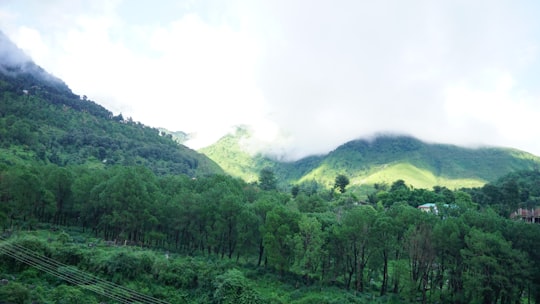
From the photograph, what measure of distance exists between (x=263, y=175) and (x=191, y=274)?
121 m

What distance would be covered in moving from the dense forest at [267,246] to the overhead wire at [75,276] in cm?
97

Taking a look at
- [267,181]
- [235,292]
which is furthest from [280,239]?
[267,181]

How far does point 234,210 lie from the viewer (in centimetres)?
6159

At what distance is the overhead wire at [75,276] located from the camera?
1542 inches

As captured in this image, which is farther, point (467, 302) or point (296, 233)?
point (296, 233)

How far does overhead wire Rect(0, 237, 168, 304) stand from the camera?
39156 millimetres

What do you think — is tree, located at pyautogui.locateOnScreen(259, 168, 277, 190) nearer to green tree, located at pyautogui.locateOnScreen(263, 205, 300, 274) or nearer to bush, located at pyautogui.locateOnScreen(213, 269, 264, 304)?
green tree, located at pyautogui.locateOnScreen(263, 205, 300, 274)

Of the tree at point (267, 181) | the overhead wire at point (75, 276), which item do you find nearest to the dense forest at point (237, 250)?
the overhead wire at point (75, 276)

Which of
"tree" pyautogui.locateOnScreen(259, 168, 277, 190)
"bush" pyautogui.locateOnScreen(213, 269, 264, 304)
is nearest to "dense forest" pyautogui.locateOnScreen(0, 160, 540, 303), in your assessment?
"bush" pyautogui.locateOnScreen(213, 269, 264, 304)

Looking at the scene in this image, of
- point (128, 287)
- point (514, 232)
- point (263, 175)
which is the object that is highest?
point (263, 175)

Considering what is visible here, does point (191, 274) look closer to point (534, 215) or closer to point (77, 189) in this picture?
point (77, 189)

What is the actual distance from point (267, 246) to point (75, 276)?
25395mm

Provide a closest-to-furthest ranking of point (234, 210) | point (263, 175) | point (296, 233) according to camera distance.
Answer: point (296, 233), point (234, 210), point (263, 175)

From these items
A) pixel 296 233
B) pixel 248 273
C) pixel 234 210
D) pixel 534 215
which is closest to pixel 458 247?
pixel 296 233
